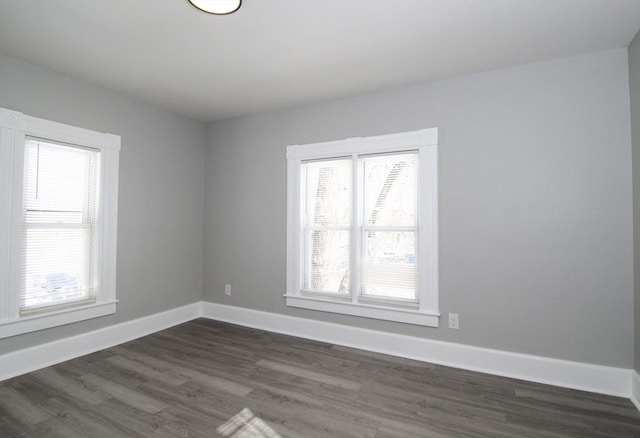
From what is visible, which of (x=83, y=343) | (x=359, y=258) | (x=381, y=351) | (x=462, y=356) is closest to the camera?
(x=462, y=356)

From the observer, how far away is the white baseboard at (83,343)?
2744mm

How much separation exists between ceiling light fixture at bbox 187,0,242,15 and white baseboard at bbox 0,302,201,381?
10.1ft

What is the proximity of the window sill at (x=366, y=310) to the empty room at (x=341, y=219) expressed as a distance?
0.9 inches

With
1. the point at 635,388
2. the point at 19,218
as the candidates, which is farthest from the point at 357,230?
the point at 19,218

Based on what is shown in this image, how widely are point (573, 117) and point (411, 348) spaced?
2422 mm

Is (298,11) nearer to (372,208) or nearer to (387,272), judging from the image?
(372,208)

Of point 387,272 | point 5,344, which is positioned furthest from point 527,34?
point 5,344

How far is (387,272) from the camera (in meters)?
3.40

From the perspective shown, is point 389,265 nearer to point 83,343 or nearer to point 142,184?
point 142,184

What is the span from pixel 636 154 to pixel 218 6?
10.1 ft

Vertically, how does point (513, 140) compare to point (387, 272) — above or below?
above

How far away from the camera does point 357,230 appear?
3516 mm

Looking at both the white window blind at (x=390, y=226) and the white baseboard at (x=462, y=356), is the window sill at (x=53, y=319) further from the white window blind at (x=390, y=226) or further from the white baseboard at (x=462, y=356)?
the white window blind at (x=390, y=226)

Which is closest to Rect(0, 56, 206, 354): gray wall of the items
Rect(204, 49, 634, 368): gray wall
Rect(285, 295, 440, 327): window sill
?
Rect(285, 295, 440, 327): window sill
